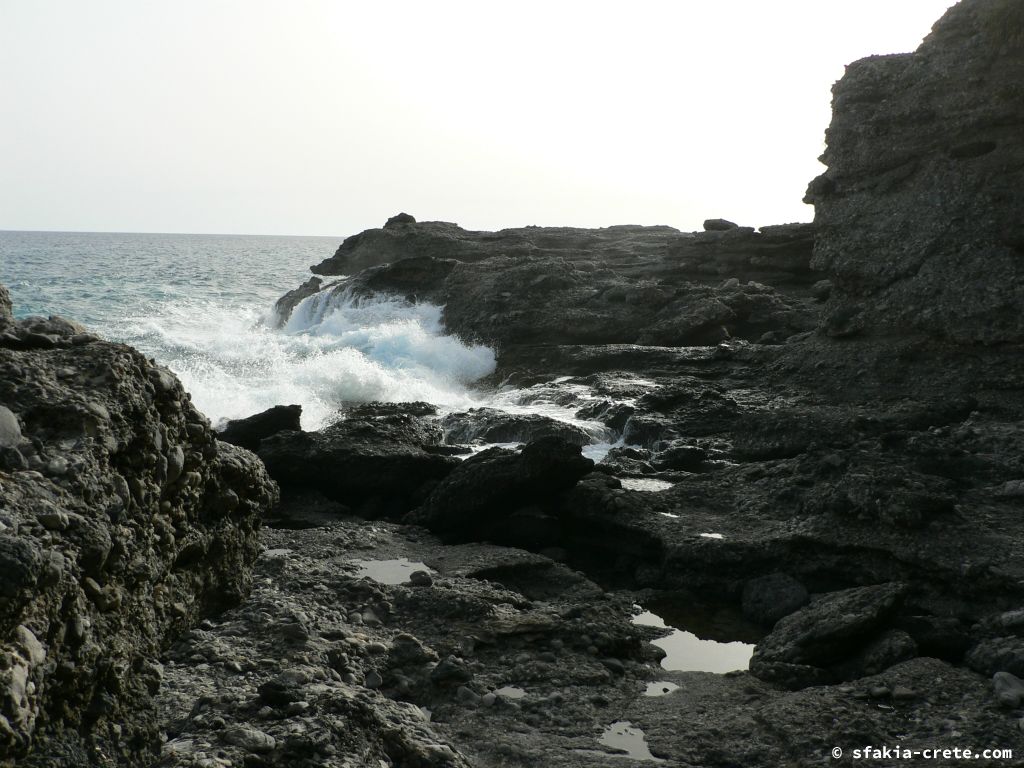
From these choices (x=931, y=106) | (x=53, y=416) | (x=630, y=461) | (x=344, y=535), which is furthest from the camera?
(x=931, y=106)

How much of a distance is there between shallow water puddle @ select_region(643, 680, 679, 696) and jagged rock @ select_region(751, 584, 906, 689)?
22.7 inches

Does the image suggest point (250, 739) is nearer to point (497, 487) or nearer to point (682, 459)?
point (497, 487)

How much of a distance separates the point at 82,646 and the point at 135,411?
1.30 metres

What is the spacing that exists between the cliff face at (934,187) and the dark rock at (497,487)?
6196mm

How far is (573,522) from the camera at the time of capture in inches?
Result: 349

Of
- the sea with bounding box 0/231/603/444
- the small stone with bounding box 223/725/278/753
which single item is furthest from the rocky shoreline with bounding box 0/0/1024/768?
the sea with bounding box 0/231/603/444

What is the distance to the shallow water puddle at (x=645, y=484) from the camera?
10.0 meters

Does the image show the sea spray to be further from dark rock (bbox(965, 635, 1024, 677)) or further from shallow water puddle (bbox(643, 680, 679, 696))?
dark rock (bbox(965, 635, 1024, 677))

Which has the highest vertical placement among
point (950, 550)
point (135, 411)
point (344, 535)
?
point (135, 411)

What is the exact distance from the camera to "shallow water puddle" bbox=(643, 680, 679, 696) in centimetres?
569

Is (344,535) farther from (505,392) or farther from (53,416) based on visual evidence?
(505,392)

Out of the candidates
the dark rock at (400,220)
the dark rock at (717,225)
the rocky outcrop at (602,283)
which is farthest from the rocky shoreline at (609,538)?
the dark rock at (400,220)

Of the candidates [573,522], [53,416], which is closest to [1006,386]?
[573,522]

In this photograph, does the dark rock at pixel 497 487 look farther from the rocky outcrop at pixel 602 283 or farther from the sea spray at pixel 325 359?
the rocky outcrop at pixel 602 283
